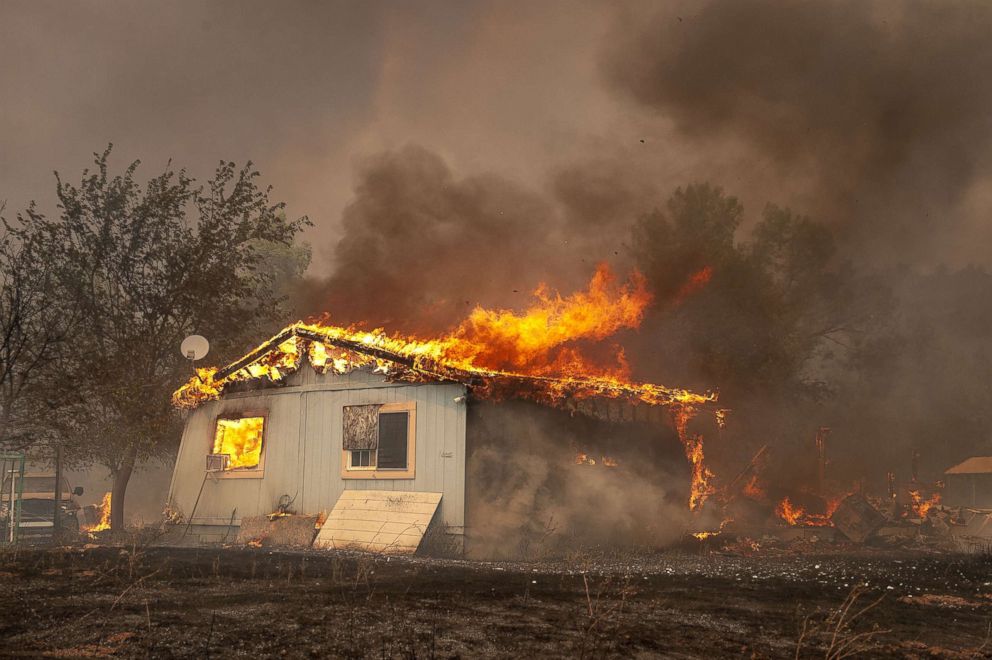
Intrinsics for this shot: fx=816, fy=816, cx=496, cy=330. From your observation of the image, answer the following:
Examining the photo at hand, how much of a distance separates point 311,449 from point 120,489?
9.51 m

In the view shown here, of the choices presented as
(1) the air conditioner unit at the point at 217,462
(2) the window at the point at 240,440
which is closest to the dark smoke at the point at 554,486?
(2) the window at the point at 240,440

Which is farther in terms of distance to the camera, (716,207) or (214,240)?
(716,207)

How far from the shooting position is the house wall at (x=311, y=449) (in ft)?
53.2

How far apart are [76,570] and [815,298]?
30813mm

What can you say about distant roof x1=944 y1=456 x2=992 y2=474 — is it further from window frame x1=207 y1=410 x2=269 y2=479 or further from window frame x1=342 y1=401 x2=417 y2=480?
window frame x1=207 y1=410 x2=269 y2=479

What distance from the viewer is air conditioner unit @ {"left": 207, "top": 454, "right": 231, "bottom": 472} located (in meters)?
19.4

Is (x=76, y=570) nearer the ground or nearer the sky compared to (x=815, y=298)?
nearer the ground

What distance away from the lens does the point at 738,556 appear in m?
16.3

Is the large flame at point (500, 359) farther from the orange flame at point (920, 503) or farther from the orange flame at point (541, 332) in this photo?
the orange flame at point (920, 503)

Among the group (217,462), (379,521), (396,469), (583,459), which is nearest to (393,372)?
(396,469)

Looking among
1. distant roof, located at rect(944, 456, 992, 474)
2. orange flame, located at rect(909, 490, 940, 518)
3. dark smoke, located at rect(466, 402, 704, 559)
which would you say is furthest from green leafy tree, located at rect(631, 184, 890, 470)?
dark smoke, located at rect(466, 402, 704, 559)

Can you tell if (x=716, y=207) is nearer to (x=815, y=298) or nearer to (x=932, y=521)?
(x=815, y=298)

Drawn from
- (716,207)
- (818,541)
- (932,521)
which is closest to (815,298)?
(716,207)

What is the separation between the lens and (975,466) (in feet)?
120
